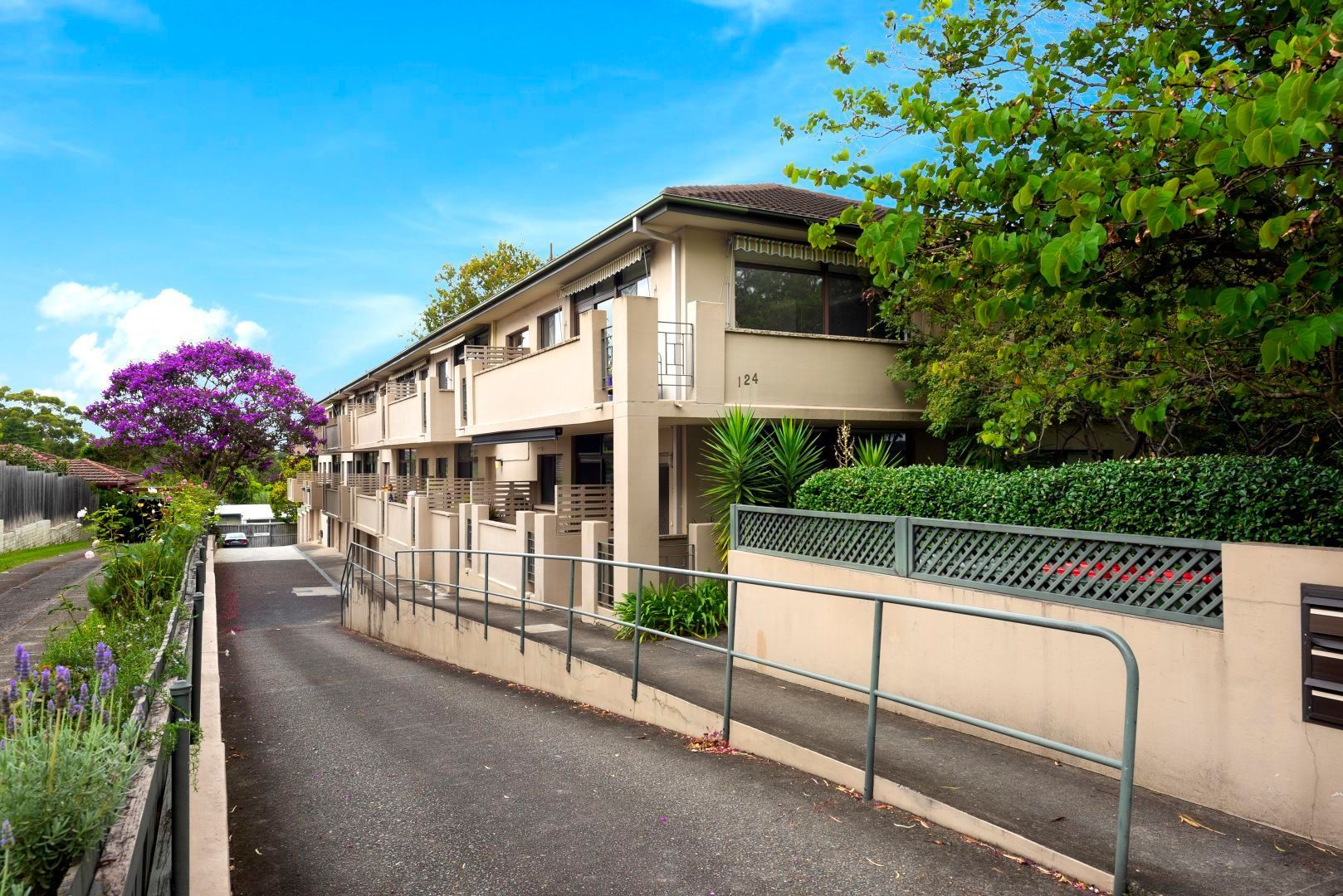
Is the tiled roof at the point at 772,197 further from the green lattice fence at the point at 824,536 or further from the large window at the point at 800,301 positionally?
the green lattice fence at the point at 824,536

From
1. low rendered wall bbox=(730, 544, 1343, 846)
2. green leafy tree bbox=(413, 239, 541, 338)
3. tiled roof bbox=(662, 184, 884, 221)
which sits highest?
green leafy tree bbox=(413, 239, 541, 338)

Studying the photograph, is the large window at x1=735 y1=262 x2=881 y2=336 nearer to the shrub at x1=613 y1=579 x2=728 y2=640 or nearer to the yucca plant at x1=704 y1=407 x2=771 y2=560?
the yucca plant at x1=704 y1=407 x2=771 y2=560

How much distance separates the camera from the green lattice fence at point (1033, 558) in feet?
16.5

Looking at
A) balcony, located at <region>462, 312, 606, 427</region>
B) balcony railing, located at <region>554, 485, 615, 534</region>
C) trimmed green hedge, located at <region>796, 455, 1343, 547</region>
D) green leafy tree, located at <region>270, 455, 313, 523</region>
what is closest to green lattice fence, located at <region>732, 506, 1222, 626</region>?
trimmed green hedge, located at <region>796, 455, 1343, 547</region>

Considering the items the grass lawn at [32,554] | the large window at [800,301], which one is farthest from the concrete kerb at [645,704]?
the grass lawn at [32,554]

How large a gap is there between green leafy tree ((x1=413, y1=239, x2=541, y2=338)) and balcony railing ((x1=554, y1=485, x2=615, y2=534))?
80.7ft

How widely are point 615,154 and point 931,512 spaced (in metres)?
18.8

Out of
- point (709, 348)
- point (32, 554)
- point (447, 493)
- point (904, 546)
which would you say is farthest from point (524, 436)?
point (32, 554)

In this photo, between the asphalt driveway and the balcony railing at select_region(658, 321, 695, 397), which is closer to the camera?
the asphalt driveway

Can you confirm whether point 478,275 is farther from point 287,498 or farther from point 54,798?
point 54,798

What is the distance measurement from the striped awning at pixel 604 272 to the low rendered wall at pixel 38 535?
791 inches

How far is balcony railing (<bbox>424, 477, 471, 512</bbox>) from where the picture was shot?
66.4 feet

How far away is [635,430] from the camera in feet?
36.1

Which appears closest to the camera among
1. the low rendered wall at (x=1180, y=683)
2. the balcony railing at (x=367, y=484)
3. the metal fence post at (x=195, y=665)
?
the low rendered wall at (x=1180, y=683)
